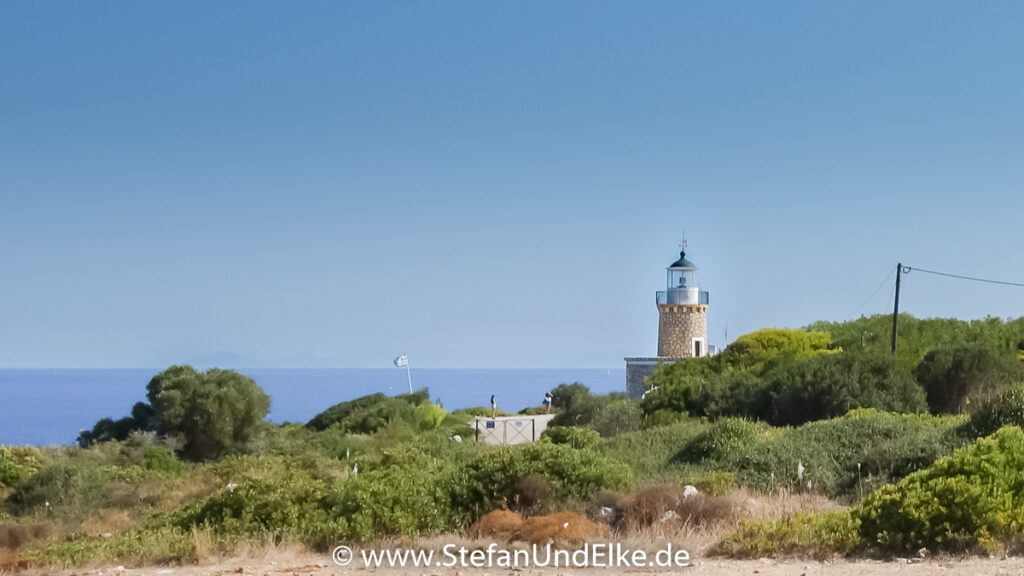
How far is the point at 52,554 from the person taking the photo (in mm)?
9633

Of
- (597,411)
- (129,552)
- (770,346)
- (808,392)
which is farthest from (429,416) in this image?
(129,552)

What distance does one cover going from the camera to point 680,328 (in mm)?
45000

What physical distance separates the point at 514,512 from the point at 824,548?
3219mm

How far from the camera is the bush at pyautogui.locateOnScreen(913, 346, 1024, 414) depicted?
74.0 feet

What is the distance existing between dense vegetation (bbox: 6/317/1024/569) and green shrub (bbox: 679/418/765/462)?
1.8 inches

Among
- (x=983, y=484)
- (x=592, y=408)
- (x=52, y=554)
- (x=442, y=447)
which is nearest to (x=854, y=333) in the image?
(x=592, y=408)

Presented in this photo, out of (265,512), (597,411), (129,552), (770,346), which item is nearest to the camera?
(129,552)

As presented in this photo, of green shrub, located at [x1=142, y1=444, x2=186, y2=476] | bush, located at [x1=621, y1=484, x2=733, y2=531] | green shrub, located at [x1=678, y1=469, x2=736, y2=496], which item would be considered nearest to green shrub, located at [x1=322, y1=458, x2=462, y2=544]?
bush, located at [x1=621, y1=484, x2=733, y2=531]

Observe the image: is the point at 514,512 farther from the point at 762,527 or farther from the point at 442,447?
the point at 442,447

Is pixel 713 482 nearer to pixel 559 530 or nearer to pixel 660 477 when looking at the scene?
pixel 660 477

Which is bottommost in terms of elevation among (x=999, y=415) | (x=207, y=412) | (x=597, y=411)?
(x=207, y=412)

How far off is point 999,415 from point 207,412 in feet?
76.9

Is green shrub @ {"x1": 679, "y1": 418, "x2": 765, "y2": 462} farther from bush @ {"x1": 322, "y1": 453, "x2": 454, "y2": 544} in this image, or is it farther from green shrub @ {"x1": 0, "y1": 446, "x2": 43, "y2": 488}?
green shrub @ {"x1": 0, "y1": 446, "x2": 43, "y2": 488}

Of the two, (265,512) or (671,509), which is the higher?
(671,509)
